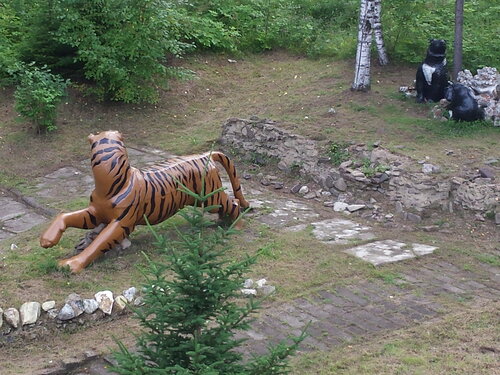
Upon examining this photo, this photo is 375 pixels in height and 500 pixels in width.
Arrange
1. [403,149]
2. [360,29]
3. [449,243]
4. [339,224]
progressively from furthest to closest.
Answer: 1. [360,29]
2. [403,149]
3. [339,224]
4. [449,243]

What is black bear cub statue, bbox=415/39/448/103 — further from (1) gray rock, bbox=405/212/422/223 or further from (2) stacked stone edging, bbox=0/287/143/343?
(2) stacked stone edging, bbox=0/287/143/343

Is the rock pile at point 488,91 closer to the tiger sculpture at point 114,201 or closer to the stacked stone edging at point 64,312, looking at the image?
the tiger sculpture at point 114,201

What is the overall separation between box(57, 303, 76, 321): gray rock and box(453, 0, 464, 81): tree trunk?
831 centimetres

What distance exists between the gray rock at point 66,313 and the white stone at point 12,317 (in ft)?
1.13

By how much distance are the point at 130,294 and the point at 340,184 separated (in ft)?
14.1

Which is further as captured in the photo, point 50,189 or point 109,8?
point 109,8

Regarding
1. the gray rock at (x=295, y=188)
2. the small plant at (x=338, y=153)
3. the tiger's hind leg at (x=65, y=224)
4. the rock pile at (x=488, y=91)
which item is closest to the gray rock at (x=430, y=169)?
the small plant at (x=338, y=153)

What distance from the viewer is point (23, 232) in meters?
8.94

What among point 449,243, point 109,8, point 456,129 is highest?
point 109,8

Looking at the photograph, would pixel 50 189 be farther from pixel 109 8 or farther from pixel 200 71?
pixel 200 71

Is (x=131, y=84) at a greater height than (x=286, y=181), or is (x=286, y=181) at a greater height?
(x=131, y=84)

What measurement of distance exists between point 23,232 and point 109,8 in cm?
572

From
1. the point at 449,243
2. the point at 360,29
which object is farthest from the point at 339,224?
the point at 360,29

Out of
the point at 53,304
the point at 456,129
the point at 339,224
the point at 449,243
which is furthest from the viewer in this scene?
the point at 456,129
